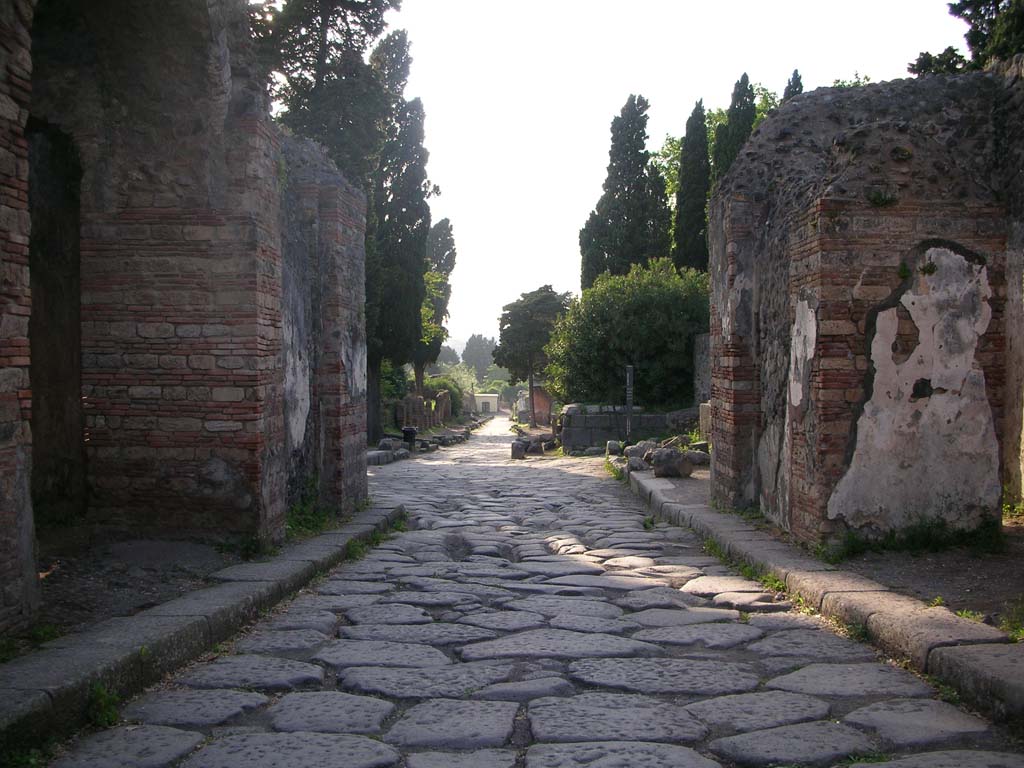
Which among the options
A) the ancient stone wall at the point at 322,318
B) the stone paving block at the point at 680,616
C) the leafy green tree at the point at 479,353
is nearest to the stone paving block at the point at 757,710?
the stone paving block at the point at 680,616

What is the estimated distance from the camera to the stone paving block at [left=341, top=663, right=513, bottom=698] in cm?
378

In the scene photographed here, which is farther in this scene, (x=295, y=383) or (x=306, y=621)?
(x=295, y=383)

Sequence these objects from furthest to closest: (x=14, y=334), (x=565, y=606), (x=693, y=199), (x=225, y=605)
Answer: (x=693, y=199), (x=565, y=606), (x=225, y=605), (x=14, y=334)

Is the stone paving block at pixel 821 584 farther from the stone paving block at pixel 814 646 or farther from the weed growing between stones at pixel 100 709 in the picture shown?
the weed growing between stones at pixel 100 709

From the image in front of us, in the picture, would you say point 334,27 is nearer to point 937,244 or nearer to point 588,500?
point 588,500

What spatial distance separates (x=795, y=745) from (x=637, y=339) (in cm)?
1797

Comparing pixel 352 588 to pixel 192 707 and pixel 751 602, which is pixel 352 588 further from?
pixel 751 602

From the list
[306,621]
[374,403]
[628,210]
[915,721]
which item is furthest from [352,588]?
[628,210]

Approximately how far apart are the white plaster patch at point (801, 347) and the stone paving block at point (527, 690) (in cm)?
340

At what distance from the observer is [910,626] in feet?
13.8

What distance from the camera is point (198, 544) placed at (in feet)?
20.1

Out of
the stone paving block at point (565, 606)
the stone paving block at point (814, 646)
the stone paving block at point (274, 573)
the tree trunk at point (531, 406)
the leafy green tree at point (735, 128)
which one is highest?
the leafy green tree at point (735, 128)

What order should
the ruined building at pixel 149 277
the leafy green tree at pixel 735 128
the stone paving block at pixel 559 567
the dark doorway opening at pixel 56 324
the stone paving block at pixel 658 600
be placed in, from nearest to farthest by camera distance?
the stone paving block at pixel 658 600 < the ruined building at pixel 149 277 < the dark doorway opening at pixel 56 324 < the stone paving block at pixel 559 567 < the leafy green tree at pixel 735 128

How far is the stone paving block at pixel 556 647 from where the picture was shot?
Result: 4.33 meters
